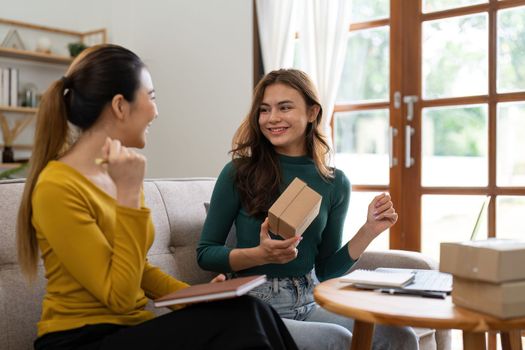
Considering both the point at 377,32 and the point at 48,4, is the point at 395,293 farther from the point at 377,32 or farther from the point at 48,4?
the point at 48,4

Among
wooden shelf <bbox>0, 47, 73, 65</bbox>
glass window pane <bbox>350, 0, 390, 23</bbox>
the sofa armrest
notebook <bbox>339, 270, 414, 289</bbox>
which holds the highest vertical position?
glass window pane <bbox>350, 0, 390, 23</bbox>

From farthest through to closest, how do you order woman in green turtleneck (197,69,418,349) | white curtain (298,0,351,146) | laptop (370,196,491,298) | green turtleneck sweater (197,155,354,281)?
white curtain (298,0,351,146) < green turtleneck sweater (197,155,354,281) < woman in green turtleneck (197,69,418,349) < laptop (370,196,491,298)

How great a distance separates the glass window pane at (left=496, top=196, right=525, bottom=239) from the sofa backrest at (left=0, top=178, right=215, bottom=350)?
5.01ft

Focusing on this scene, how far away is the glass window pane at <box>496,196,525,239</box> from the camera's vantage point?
305 cm

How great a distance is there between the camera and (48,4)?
4.58 meters

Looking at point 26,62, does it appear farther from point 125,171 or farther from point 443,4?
point 125,171

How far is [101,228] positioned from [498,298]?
2.74ft

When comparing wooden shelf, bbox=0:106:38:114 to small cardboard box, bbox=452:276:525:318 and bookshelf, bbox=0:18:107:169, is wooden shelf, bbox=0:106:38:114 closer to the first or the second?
bookshelf, bbox=0:18:107:169


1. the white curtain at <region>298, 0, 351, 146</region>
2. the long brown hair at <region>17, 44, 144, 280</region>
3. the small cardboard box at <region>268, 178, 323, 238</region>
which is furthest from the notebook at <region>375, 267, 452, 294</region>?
the white curtain at <region>298, 0, 351, 146</region>

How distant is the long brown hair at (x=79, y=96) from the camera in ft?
4.62

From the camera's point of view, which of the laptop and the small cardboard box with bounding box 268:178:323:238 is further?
the small cardboard box with bounding box 268:178:323:238

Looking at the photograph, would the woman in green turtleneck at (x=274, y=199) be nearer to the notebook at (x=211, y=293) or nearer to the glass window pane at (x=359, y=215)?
the notebook at (x=211, y=293)

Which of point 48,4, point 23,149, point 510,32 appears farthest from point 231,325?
point 48,4

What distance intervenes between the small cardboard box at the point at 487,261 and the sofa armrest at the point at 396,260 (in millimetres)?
896
